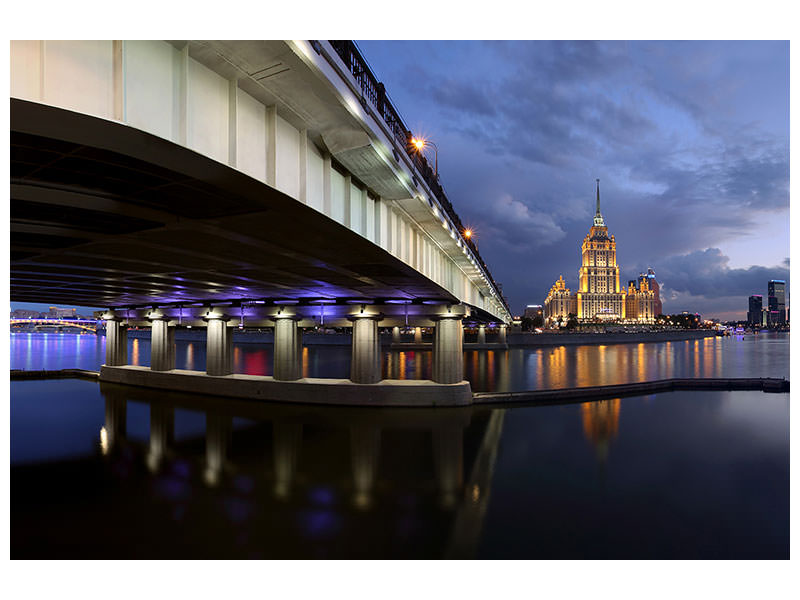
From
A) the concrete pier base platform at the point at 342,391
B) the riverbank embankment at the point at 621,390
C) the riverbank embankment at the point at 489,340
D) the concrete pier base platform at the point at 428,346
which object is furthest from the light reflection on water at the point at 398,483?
the riverbank embankment at the point at 489,340

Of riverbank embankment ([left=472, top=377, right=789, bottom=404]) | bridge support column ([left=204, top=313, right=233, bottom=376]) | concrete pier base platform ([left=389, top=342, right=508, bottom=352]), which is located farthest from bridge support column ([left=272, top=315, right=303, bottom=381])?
concrete pier base platform ([left=389, top=342, right=508, bottom=352])

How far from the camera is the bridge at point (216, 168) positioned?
5172 millimetres

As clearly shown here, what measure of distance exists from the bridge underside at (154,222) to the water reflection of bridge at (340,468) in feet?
24.7

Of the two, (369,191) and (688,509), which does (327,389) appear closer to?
(369,191)

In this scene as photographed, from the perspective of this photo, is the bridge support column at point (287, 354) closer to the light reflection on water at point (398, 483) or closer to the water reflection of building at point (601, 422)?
the light reflection on water at point (398, 483)

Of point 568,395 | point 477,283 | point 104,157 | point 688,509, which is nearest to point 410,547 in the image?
point 688,509

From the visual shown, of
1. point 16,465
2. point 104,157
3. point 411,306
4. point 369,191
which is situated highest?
point 369,191

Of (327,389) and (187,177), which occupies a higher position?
(187,177)

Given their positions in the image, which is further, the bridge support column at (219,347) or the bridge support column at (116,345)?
the bridge support column at (116,345)

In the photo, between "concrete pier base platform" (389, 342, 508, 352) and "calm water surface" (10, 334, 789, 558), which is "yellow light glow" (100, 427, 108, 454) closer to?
"calm water surface" (10, 334, 789, 558)

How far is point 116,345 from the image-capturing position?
39.4 meters
